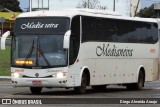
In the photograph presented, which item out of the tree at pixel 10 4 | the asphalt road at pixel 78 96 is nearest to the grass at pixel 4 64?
the asphalt road at pixel 78 96

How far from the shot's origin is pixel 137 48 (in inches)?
1089

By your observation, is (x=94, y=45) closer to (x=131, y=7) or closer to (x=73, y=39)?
(x=73, y=39)

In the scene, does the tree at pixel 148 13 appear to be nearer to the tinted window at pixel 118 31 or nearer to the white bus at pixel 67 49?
the tinted window at pixel 118 31

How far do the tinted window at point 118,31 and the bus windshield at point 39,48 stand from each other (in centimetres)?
151

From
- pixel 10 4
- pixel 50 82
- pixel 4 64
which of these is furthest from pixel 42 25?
pixel 10 4

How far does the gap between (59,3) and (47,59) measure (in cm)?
12090

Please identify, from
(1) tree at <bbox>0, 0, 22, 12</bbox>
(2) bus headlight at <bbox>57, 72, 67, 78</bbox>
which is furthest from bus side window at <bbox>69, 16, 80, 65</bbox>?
(1) tree at <bbox>0, 0, 22, 12</bbox>

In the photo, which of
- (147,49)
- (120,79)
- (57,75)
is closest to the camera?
(57,75)

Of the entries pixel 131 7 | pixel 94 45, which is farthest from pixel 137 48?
pixel 131 7

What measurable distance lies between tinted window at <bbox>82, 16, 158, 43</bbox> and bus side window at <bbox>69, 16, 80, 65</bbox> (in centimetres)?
43

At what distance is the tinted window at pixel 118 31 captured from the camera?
23.5 meters

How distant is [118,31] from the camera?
25.9m

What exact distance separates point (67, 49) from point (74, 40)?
67cm

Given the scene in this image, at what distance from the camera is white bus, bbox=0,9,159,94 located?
71.4ft
